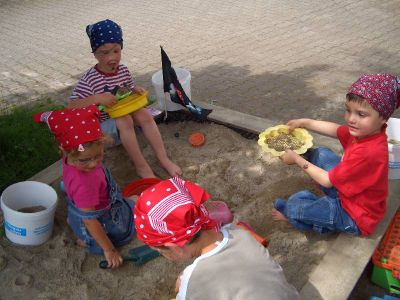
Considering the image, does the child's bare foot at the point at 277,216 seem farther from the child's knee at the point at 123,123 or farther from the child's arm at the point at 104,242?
the child's knee at the point at 123,123

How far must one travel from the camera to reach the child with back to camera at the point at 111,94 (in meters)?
3.13

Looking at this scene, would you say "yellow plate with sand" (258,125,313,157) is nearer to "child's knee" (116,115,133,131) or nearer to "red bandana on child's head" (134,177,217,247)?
"child's knee" (116,115,133,131)

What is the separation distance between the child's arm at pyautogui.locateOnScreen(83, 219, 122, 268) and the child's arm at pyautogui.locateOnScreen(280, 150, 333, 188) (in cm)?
126

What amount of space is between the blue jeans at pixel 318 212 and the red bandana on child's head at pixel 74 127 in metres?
1.31

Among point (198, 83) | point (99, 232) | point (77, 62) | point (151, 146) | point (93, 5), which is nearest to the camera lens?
point (99, 232)

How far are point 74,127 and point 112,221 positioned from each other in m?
0.71

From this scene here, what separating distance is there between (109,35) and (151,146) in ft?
3.16

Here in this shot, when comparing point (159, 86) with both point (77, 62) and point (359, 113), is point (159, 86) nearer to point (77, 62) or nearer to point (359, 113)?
point (359, 113)

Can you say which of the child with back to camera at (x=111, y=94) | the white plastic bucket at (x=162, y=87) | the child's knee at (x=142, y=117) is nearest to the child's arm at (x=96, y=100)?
the child with back to camera at (x=111, y=94)

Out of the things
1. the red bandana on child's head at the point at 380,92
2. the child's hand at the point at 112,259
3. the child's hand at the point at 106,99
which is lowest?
the child's hand at the point at 112,259

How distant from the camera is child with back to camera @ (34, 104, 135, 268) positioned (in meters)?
2.38

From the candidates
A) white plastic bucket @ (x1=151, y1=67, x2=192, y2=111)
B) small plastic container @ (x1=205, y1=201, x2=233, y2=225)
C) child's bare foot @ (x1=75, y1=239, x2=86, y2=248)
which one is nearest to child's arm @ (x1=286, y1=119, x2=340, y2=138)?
small plastic container @ (x1=205, y1=201, x2=233, y2=225)

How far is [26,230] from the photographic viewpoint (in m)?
2.65

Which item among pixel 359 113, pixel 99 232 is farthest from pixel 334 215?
pixel 99 232
